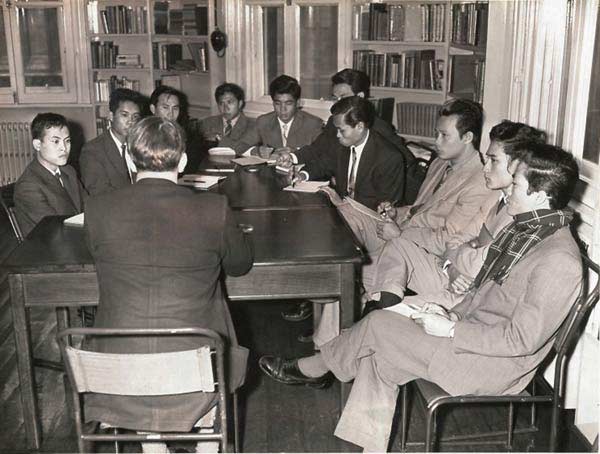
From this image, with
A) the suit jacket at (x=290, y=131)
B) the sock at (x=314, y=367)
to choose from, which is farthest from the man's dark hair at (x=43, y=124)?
the suit jacket at (x=290, y=131)

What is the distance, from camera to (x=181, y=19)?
294 inches

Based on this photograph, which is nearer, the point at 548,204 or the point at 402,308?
the point at 548,204

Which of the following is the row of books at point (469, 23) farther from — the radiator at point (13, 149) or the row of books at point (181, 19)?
the radiator at point (13, 149)

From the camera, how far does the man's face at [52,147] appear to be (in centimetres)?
362

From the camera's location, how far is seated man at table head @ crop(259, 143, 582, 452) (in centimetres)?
232

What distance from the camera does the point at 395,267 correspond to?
3436 millimetres

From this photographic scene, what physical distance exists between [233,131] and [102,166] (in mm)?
1857

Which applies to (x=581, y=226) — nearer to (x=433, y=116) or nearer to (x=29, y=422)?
(x=29, y=422)

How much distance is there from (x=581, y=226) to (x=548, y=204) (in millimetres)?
603

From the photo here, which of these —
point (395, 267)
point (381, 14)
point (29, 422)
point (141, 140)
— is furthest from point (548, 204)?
point (381, 14)

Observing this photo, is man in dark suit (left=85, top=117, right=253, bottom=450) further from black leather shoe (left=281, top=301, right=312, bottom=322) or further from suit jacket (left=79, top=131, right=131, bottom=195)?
black leather shoe (left=281, top=301, right=312, bottom=322)

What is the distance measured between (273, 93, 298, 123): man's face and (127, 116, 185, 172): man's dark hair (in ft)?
10.2

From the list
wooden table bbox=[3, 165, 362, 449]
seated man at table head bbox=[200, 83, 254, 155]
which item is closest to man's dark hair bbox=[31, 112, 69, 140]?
wooden table bbox=[3, 165, 362, 449]

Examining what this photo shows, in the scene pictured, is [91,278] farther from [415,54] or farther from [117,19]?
[117,19]
